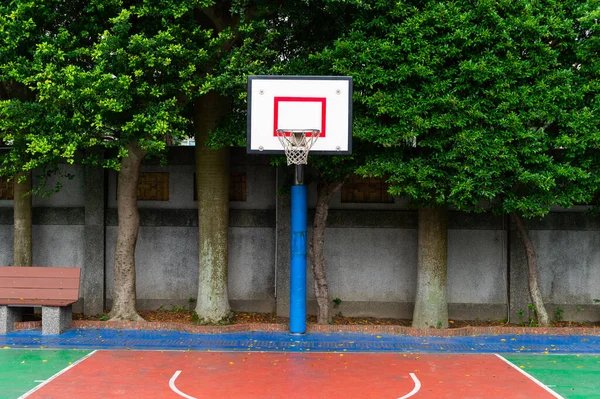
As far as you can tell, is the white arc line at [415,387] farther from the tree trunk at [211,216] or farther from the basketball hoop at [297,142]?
the tree trunk at [211,216]

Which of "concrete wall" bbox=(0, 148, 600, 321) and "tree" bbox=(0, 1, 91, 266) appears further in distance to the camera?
"concrete wall" bbox=(0, 148, 600, 321)

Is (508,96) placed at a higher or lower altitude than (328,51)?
lower

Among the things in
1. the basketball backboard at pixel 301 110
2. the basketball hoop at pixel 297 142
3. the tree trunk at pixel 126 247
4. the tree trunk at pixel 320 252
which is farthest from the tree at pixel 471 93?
the tree trunk at pixel 126 247

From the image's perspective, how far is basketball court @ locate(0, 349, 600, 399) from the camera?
9.94 meters

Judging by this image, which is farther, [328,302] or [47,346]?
[328,302]

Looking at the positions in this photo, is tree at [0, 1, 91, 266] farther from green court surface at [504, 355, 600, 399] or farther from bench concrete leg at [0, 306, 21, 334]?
green court surface at [504, 355, 600, 399]

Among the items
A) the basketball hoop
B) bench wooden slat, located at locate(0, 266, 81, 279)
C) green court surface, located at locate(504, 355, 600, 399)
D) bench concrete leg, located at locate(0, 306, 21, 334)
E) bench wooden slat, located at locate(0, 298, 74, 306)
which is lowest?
green court surface, located at locate(504, 355, 600, 399)

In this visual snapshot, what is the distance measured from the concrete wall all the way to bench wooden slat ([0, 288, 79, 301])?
1774 millimetres

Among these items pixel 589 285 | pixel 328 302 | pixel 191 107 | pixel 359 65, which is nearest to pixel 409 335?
pixel 328 302

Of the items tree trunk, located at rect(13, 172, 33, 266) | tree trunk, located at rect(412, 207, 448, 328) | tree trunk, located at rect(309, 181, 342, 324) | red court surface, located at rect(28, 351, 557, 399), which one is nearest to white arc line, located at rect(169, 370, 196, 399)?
red court surface, located at rect(28, 351, 557, 399)

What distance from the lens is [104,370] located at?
1104cm

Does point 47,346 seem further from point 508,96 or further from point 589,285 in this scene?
point 589,285

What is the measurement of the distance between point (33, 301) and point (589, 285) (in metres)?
12.2

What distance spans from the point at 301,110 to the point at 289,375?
16.9ft
